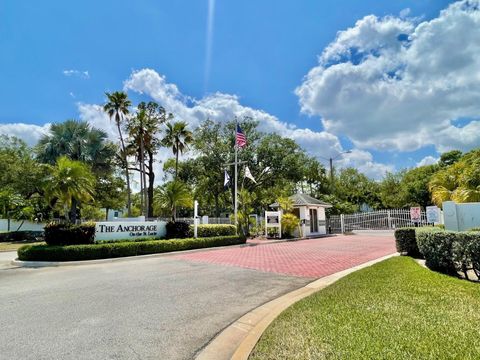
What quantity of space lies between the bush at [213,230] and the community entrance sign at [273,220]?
13.1ft

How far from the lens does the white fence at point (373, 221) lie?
26638 mm

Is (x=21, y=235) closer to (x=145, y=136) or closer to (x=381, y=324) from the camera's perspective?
(x=145, y=136)

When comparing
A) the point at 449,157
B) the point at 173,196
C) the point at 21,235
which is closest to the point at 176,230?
the point at 173,196

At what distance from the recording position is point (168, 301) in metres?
6.05

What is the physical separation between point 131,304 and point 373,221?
87.1 feet

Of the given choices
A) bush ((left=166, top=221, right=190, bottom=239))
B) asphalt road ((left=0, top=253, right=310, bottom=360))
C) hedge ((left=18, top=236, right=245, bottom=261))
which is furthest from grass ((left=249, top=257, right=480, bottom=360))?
bush ((left=166, top=221, right=190, bottom=239))

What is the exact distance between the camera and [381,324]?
13.9 feet

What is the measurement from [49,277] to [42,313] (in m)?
4.22

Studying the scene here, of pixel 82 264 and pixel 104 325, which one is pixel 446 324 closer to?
pixel 104 325

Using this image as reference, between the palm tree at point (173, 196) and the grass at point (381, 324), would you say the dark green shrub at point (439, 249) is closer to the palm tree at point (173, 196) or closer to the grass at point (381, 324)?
the grass at point (381, 324)

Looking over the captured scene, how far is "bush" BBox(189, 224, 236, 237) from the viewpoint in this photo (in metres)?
18.0

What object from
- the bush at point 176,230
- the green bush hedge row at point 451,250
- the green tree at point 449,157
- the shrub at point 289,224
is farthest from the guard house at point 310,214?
the green tree at point 449,157

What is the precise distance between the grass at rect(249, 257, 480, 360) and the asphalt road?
1101 millimetres

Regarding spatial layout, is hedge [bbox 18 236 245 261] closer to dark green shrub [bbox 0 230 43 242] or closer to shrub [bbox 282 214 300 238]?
shrub [bbox 282 214 300 238]
